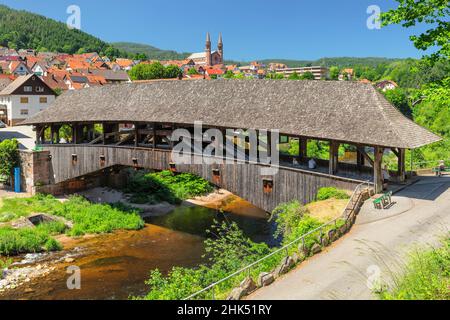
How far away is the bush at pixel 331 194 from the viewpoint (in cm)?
2053

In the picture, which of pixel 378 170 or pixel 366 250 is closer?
pixel 366 250

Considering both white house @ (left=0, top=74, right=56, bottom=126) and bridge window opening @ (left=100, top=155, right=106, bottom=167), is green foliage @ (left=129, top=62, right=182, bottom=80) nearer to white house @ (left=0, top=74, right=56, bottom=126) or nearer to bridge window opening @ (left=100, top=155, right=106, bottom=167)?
white house @ (left=0, top=74, right=56, bottom=126)

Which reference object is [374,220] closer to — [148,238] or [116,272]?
[116,272]

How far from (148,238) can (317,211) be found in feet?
47.4

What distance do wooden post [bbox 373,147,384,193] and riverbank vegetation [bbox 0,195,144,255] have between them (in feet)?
58.2

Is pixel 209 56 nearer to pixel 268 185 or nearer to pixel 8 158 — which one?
pixel 8 158

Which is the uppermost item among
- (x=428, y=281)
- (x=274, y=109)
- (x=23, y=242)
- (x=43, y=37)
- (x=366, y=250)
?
(x=43, y=37)

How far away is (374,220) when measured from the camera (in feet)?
59.1

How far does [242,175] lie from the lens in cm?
2403

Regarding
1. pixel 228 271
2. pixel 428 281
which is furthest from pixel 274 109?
pixel 428 281

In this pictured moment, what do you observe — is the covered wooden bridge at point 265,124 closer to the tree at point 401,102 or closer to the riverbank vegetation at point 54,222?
the riverbank vegetation at point 54,222

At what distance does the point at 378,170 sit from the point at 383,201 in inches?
76.0

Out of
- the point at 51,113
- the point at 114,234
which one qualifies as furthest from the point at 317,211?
the point at 51,113

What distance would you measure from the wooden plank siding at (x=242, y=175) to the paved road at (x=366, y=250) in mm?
2991
